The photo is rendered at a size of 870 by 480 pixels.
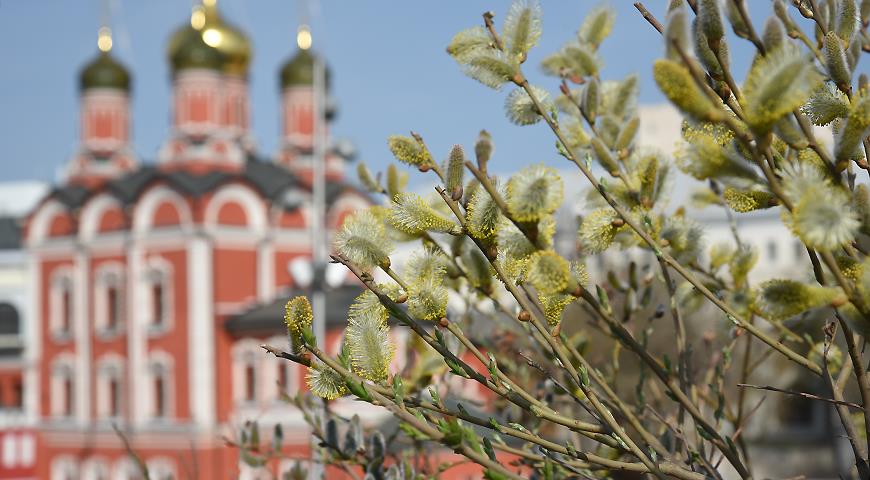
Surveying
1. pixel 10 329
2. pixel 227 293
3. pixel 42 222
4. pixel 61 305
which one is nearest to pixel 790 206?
pixel 227 293

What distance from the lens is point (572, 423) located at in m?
2.06

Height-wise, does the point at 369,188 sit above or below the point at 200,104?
below

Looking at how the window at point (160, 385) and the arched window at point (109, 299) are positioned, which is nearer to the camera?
the window at point (160, 385)

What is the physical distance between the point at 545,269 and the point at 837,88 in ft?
1.87

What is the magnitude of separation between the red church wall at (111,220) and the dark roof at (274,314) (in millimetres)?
3125

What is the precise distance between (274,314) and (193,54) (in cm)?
604

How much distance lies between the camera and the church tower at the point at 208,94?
24562mm

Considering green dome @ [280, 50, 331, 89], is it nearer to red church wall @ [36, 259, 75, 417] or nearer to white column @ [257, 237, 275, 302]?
white column @ [257, 237, 275, 302]

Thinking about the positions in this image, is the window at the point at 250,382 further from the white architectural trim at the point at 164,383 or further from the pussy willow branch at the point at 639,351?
the pussy willow branch at the point at 639,351

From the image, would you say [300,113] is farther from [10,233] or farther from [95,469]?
[10,233]

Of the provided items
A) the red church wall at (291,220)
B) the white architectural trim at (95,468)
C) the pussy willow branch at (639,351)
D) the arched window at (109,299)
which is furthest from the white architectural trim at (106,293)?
the pussy willow branch at (639,351)

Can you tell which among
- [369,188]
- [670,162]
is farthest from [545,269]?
[369,188]

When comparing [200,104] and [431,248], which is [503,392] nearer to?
[431,248]

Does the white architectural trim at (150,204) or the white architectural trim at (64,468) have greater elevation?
the white architectural trim at (150,204)
